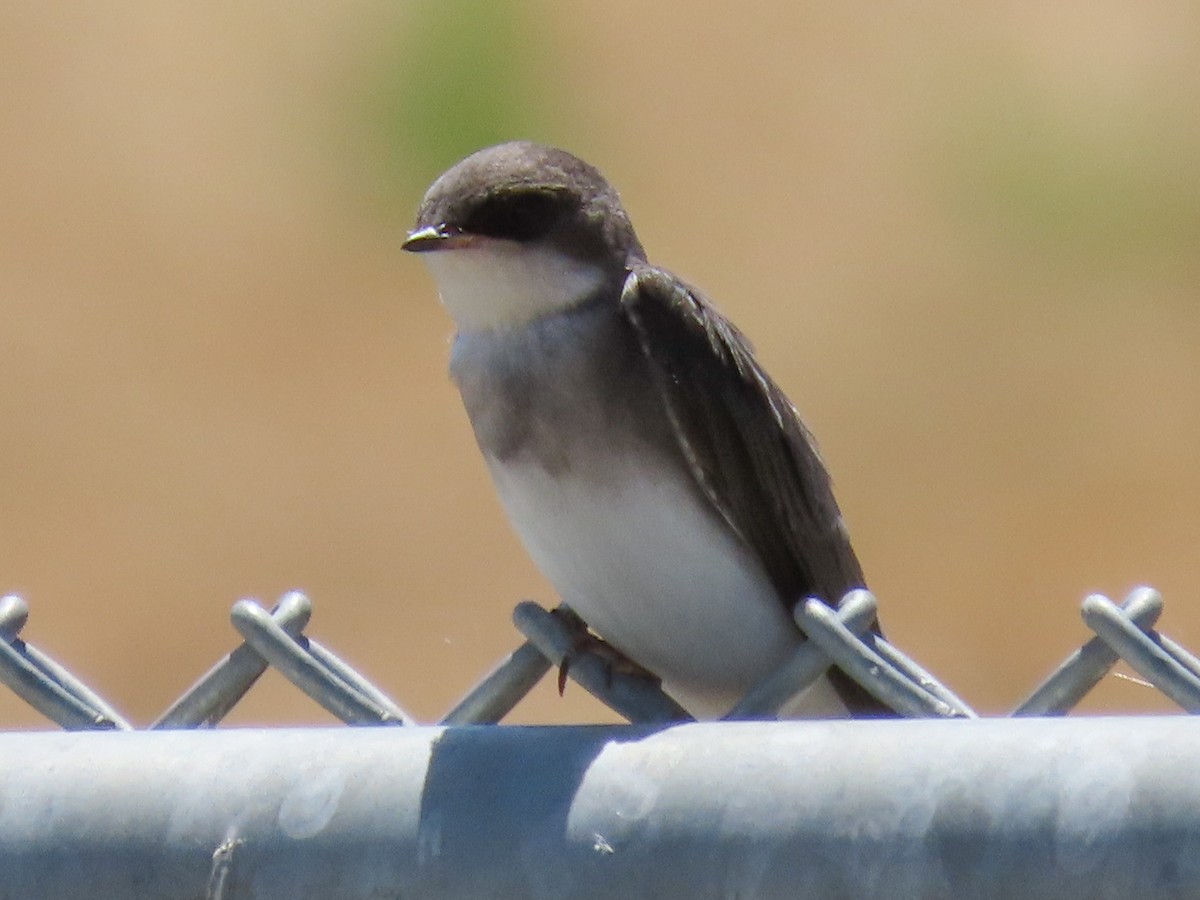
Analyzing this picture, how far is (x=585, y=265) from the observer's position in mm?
2756

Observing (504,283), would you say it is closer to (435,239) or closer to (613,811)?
(435,239)

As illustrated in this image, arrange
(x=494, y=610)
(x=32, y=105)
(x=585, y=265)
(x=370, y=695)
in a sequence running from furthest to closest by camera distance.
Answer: (x=32, y=105)
(x=494, y=610)
(x=585, y=265)
(x=370, y=695)

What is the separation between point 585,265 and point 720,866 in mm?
1420

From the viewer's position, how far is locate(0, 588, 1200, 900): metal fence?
1.36 meters

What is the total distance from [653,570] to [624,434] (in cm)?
15

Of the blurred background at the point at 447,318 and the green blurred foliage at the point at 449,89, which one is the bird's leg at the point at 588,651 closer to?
the blurred background at the point at 447,318

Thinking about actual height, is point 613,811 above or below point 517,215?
below

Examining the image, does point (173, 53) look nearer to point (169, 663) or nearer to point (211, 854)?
point (169, 663)

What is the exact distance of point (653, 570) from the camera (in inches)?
103

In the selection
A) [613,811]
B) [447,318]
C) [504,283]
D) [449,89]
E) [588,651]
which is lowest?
[447,318]

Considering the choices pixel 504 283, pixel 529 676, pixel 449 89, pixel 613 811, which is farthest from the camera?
pixel 449 89

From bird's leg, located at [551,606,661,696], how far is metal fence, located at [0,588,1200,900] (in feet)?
1.68

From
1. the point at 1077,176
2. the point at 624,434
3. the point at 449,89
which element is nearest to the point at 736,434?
the point at 624,434

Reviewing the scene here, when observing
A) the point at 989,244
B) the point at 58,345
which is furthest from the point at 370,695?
the point at 989,244
